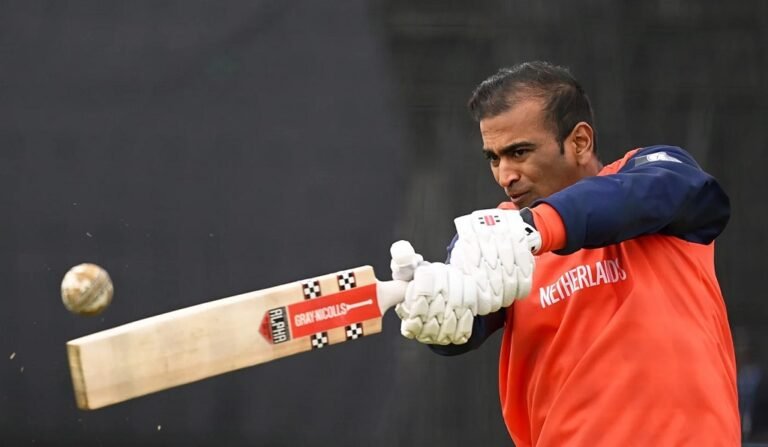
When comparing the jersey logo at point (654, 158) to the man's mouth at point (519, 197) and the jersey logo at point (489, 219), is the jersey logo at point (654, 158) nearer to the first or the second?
the man's mouth at point (519, 197)

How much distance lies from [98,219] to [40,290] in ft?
1.03

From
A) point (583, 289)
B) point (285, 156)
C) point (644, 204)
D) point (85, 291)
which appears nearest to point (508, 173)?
point (583, 289)

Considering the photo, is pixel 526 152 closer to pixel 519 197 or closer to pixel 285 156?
pixel 519 197

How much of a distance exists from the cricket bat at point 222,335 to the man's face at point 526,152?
0.61 meters

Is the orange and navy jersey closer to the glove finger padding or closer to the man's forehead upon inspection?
the man's forehead

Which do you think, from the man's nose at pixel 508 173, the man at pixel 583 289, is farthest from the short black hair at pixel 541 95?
A: the man's nose at pixel 508 173

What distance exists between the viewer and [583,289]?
2.76 metres

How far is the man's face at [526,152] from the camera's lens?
2.94 meters

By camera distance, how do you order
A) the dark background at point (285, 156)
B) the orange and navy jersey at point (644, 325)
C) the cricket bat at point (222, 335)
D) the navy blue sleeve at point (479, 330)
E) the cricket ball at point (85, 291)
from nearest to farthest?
1. the cricket bat at point (222, 335)
2. the orange and navy jersey at point (644, 325)
3. the navy blue sleeve at point (479, 330)
4. the cricket ball at point (85, 291)
5. the dark background at point (285, 156)

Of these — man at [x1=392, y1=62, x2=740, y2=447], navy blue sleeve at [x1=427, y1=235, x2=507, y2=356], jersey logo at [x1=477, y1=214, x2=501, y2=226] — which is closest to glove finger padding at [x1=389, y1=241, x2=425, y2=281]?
man at [x1=392, y1=62, x2=740, y2=447]

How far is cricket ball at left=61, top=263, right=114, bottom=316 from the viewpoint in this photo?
308cm

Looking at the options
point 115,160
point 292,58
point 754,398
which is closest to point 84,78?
point 115,160

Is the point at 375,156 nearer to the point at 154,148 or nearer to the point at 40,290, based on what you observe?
the point at 154,148

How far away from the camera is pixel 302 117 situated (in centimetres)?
438
